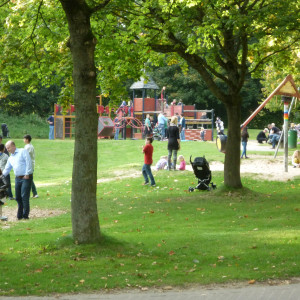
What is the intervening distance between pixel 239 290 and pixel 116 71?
1047cm

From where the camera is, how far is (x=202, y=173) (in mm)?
18766

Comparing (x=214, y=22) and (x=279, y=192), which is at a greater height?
(x=214, y=22)

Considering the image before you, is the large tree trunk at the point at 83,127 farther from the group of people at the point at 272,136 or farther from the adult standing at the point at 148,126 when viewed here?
the adult standing at the point at 148,126

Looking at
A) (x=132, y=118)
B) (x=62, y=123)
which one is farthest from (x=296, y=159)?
(x=62, y=123)

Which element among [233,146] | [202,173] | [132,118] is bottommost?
[202,173]

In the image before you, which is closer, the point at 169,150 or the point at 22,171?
the point at 22,171

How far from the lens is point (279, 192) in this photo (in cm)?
1872

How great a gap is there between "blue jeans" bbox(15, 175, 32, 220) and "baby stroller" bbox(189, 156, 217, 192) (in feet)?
18.4

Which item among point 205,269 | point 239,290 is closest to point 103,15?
point 205,269

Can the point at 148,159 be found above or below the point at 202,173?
above

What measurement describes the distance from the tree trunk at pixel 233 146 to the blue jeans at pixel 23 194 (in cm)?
588

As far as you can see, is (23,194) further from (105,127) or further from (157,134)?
(105,127)

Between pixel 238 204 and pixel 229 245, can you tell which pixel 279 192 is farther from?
pixel 229 245

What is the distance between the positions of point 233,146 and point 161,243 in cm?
780
